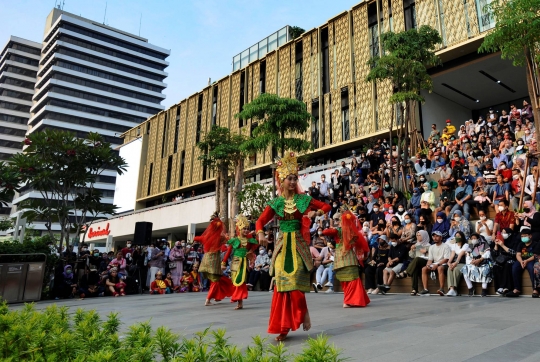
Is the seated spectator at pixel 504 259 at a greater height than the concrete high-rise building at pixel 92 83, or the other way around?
the concrete high-rise building at pixel 92 83

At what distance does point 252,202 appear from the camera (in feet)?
66.5

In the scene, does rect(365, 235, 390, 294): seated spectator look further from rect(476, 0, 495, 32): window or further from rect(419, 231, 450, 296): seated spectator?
rect(476, 0, 495, 32): window

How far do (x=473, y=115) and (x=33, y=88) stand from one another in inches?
2800

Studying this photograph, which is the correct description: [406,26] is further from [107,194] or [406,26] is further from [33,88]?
[33,88]

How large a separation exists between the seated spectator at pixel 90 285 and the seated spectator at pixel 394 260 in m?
9.24

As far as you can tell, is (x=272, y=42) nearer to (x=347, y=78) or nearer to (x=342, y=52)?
(x=342, y=52)

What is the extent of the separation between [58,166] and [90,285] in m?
4.12

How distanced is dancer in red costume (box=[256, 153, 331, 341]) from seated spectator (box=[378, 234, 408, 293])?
547 cm

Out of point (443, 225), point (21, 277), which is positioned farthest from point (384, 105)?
point (21, 277)

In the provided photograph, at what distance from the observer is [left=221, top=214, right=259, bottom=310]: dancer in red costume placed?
8406 mm

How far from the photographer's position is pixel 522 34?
9352 millimetres

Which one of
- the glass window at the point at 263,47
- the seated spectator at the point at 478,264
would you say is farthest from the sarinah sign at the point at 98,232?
the seated spectator at the point at 478,264

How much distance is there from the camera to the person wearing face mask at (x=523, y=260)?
26.2ft

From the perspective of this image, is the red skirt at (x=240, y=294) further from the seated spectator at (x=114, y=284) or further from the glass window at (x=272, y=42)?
the glass window at (x=272, y=42)
